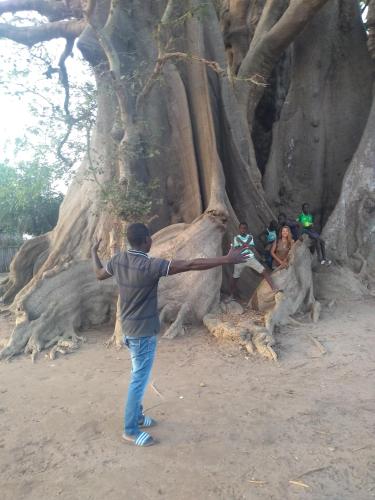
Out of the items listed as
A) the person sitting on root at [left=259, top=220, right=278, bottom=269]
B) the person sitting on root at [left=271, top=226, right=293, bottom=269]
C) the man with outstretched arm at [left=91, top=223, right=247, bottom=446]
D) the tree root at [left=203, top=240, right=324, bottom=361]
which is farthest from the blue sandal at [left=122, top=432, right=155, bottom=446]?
the person sitting on root at [left=259, top=220, right=278, bottom=269]

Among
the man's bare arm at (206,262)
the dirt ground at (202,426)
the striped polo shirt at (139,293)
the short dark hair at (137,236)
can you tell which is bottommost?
the dirt ground at (202,426)

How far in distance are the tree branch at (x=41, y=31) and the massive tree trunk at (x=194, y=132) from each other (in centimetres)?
4

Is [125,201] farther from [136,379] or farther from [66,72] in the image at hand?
[136,379]

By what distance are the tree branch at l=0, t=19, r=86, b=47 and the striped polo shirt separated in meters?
6.51

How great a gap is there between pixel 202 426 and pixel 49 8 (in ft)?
28.3

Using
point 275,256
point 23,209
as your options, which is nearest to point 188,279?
point 275,256

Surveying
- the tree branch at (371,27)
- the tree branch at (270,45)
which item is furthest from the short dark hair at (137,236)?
the tree branch at (371,27)

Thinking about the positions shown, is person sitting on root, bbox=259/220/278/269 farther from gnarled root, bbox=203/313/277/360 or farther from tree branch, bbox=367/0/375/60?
tree branch, bbox=367/0/375/60

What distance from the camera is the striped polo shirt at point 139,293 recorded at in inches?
122

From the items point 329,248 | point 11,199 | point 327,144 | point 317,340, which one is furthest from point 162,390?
point 11,199

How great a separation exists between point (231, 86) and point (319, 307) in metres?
4.77

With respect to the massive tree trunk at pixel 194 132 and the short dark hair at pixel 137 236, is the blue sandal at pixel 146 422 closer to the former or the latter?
the short dark hair at pixel 137 236

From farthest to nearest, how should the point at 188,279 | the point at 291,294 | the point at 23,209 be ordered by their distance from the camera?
the point at 23,209 → the point at 291,294 → the point at 188,279

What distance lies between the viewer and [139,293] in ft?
10.3
